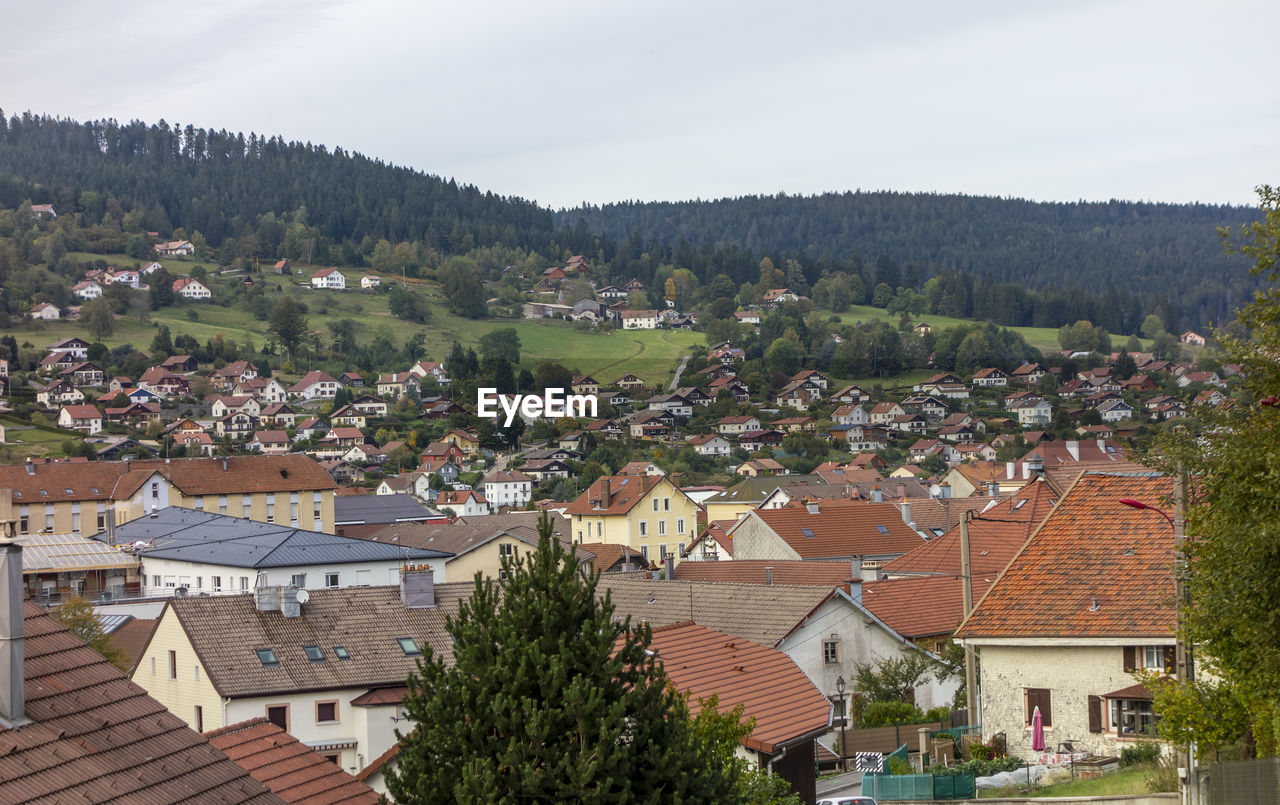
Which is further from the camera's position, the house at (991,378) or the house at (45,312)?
the house at (991,378)

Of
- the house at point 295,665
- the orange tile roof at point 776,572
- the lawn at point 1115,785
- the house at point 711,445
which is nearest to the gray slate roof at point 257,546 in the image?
the orange tile roof at point 776,572

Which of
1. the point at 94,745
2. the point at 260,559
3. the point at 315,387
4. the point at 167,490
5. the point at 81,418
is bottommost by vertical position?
the point at 260,559

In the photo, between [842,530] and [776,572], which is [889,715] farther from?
[842,530]

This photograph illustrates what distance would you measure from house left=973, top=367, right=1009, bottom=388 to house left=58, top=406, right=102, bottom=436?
107434 millimetres

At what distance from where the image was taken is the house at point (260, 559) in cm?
5550

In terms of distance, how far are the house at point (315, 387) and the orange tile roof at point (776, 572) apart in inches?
5280

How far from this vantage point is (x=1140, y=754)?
861 inches

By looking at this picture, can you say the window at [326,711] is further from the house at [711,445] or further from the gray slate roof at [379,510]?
the house at [711,445]

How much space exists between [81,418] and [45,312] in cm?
5477

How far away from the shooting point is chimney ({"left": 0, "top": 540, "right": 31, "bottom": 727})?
25.1 feet

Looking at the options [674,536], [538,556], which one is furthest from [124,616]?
[674,536]

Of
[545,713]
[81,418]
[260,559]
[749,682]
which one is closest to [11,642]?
[545,713]

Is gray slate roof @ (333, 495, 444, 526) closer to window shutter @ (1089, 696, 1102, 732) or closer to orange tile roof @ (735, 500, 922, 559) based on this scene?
orange tile roof @ (735, 500, 922, 559)

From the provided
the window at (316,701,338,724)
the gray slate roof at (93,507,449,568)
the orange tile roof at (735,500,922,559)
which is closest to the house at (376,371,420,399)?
the gray slate roof at (93,507,449,568)
